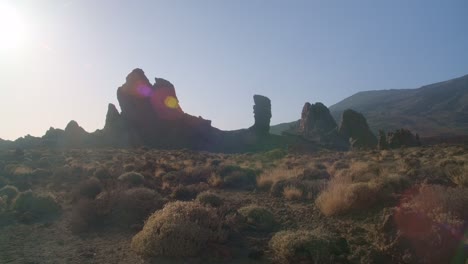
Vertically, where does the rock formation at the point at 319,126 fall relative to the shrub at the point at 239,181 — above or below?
above

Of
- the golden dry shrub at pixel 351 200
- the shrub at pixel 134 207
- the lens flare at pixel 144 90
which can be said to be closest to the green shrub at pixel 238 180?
the shrub at pixel 134 207

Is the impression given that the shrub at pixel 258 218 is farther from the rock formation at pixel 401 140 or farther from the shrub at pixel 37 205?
the rock formation at pixel 401 140

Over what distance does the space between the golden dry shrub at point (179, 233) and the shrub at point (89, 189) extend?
26.3 ft

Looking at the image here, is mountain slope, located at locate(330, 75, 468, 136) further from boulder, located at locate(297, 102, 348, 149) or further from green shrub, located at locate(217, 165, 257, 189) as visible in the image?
green shrub, located at locate(217, 165, 257, 189)

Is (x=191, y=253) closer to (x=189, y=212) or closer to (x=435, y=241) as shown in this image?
(x=189, y=212)

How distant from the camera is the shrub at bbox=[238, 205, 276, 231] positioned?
11.2 metres

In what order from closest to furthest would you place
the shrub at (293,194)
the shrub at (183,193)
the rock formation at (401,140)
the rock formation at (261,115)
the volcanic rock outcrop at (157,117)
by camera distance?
the shrub at (293,194) → the shrub at (183,193) → the rock formation at (401,140) → the volcanic rock outcrop at (157,117) → the rock formation at (261,115)

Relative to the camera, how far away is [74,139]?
7006 cm

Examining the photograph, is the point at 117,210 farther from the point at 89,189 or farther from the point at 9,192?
the point at 9,192

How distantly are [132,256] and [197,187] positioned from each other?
8.30 metres

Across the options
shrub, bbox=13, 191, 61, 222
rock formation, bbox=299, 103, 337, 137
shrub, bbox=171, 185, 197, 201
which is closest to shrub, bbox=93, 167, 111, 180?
shrub, bbox=13, 191, 61, 222

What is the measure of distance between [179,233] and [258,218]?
317 cm

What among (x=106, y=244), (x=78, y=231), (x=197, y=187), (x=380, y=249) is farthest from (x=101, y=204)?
(x=380, y=249)

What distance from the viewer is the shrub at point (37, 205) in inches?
612
